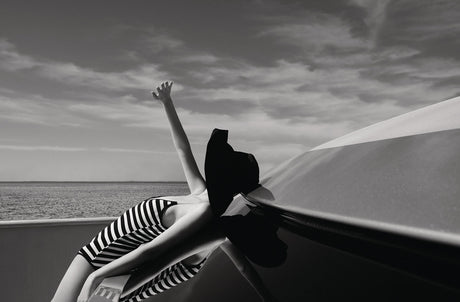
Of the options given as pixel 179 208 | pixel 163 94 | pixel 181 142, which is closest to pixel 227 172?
pixel 179 208

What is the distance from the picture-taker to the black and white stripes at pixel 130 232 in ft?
4.87

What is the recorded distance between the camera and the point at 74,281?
151 centimetres

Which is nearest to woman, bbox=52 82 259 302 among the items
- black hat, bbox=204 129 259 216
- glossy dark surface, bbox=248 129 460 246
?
black hat, bbox=204 129 259 216

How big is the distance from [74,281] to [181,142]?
27.3 inches

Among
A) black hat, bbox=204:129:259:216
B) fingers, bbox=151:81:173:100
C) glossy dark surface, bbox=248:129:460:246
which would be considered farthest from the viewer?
fingers, bbox=151:81:173:100

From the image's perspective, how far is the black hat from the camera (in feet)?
3.91

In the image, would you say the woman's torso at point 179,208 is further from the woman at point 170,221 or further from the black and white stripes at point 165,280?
the black and white stripes at point 165,280

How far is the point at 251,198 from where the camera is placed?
3.75ft

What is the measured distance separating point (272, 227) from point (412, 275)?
1.35 ft

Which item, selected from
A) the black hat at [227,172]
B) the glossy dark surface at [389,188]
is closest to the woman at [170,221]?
the black hat at [227,172]

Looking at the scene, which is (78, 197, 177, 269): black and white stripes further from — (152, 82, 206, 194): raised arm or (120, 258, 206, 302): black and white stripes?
(152, 82, 206, 194): raised arm

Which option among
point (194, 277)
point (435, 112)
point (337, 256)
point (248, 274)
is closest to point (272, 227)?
point (248, 274)

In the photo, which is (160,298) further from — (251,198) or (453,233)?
(453,233)

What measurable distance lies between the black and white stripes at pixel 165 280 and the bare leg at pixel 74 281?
24cm
